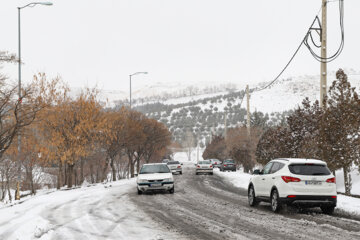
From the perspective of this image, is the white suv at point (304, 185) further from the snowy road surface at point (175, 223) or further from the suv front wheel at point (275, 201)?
the snowy road surface at point (175, 223)

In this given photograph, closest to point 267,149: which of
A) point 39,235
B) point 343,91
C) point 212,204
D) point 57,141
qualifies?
point 343,91

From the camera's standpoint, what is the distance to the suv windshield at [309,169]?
12.5 metres

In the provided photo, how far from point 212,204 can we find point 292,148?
1416cm

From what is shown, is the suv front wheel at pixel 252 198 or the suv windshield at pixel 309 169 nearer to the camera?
the suv windshield at pixel 309 169

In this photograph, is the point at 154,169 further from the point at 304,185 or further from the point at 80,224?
the point at 80,224

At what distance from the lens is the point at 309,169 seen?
1257 centimetres

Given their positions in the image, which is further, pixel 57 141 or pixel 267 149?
pixel 267 149

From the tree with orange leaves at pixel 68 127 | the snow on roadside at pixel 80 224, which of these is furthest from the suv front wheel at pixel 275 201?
the tree with orange leaves at pixel 68 127

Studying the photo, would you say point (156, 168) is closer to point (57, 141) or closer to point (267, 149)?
point (57, 141)

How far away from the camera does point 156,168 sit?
22.2m

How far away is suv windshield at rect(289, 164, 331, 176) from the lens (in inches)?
491

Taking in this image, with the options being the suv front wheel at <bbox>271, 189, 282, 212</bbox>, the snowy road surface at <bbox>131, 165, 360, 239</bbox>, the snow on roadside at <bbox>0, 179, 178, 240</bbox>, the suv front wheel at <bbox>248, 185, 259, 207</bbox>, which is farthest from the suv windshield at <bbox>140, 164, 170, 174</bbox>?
the suv front wheel at <bbox>271, 189, 282, 212</bbox>

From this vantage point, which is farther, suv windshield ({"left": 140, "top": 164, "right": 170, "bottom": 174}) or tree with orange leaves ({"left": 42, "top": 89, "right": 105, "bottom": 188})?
tree with orange leaves ({"left": 42, "top": 89, "right": 105, "bottom": 188})

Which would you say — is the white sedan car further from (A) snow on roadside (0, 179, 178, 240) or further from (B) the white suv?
(B) the white suv
